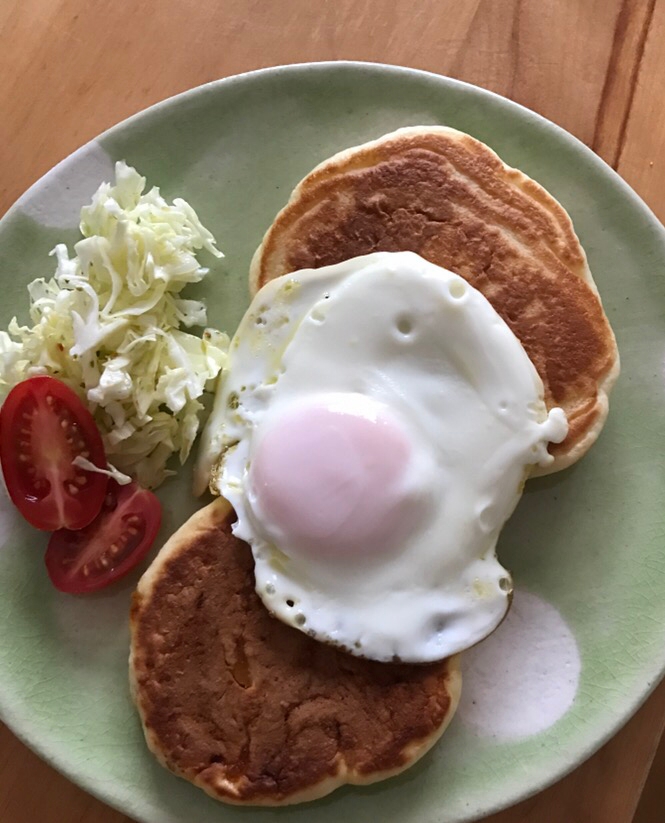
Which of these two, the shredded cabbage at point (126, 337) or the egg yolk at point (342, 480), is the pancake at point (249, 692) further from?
the shredded cabbage at point (126, 337)

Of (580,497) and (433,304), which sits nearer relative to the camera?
(433,304)

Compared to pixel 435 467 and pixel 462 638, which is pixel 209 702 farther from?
pixel 435 467

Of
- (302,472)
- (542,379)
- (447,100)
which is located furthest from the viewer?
(447,100)

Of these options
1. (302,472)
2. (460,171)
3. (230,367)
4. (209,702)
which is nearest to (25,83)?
(230,367)

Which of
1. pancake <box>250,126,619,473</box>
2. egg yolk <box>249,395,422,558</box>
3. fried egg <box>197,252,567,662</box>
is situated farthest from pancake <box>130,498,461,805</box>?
pancake <box>250,126,619,473</box>

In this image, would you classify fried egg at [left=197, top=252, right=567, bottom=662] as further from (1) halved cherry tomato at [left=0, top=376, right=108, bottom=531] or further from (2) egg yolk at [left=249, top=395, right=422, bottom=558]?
(1) halved cherry tomato at [left=0, top=376, right=108, bottom=531]

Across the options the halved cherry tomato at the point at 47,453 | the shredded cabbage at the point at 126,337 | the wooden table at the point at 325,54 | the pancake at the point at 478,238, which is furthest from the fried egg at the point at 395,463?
the wooden table at the point at 325,54
